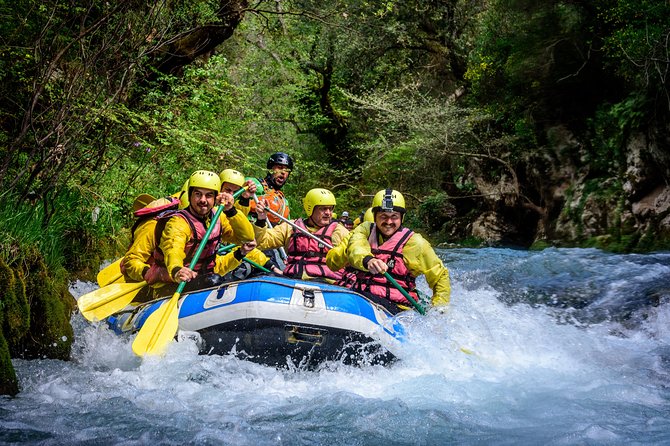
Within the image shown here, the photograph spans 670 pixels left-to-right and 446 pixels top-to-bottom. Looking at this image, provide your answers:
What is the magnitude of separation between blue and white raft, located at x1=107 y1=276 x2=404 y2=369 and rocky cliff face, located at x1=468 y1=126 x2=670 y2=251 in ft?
19.2

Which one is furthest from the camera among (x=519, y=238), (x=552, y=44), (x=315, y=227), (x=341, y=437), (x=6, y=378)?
(x=519, y=238)

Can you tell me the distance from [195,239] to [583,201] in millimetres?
7852

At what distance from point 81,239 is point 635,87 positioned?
8.57 metres

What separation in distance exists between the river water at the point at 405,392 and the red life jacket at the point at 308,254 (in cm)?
141

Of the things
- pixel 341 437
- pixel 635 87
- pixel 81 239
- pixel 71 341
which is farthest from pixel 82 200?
pixel 635 87

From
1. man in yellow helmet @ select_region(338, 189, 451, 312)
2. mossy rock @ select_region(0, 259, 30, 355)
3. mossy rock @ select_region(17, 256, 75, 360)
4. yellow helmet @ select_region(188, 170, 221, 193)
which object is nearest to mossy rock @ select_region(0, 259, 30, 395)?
mossy rock @ select_region(0, 259, 30, 355)

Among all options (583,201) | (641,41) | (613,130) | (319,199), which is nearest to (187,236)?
(319,199)

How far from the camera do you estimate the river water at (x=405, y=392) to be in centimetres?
341

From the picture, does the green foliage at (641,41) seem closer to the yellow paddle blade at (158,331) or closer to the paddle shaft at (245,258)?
the paddle shaft at (245,258)

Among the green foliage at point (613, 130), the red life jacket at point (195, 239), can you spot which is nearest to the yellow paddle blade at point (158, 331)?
the red life jacket at point (195, 239)

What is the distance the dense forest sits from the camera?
5418 millimetres

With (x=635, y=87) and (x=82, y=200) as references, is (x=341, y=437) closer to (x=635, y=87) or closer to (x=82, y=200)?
(x=82, y=200)

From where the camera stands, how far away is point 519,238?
43.4 feet

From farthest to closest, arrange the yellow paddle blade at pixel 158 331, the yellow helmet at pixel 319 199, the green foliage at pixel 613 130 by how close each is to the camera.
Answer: the green foliage at pixel 613 130 → the yellow helmet at pixel 319 199 → the yellow paddle blade at pixel 158 331
